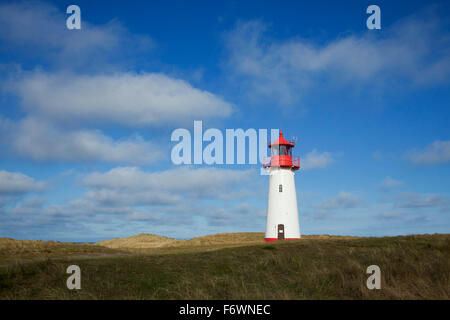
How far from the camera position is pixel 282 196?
36031mm

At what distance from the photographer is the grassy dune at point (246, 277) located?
1252 cm

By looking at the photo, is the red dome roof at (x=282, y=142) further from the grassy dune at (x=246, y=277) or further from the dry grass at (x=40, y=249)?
the grassy dune at (x=246, y=277)

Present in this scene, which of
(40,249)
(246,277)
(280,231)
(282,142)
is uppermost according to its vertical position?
(282,142)

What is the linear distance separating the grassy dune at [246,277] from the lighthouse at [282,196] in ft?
53.0

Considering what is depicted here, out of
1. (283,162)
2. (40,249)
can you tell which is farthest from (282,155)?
(40,249)

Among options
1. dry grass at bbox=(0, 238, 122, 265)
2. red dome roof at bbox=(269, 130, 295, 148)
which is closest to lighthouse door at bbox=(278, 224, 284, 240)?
red dome roof at bbox=(269, 130, 295, 148)

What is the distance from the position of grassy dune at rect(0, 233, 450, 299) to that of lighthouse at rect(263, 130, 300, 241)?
636 inches

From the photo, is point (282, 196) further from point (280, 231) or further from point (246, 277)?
point (246, 277)

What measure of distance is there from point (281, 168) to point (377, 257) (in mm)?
19922

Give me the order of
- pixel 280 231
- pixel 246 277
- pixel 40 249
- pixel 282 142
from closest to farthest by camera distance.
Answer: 1. pixel 246 277
2. pixel 40 249
3. pixel 280 231
4. pixel 282 142

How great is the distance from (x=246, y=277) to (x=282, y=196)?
21837 millimetres

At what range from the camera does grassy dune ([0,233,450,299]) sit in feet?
41.1

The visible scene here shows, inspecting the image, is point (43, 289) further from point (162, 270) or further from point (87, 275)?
point (162, 270)
